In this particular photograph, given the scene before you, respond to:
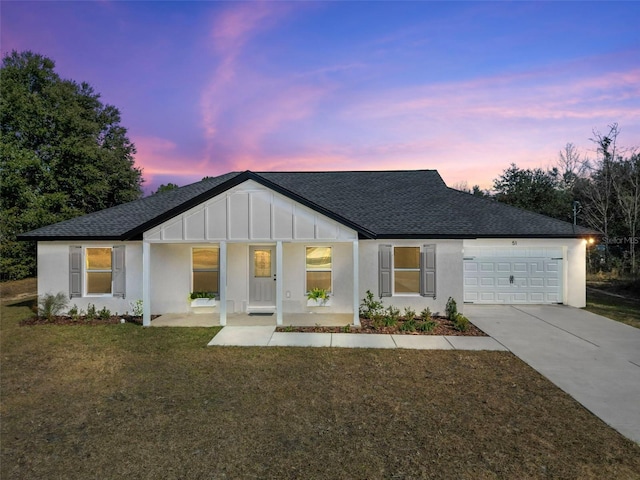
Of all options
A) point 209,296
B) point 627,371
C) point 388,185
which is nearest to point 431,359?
point 627,371

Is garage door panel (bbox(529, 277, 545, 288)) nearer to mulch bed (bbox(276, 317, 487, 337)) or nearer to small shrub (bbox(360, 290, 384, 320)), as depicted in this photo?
mulch bed (bbox(276, 317, 487, 337))

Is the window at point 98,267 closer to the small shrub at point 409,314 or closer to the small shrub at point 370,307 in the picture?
the small shrub at point 370,307

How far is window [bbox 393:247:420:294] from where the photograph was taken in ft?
36.5

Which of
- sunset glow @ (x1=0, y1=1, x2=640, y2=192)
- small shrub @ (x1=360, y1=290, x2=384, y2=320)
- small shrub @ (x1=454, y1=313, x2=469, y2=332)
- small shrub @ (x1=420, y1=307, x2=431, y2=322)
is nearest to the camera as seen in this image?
small shrub @ (x1=454, y1=313, x2=469, y2=332)

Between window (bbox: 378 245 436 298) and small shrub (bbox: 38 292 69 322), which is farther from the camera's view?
window (bbox: 378 245 436 298)

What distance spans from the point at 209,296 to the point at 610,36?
1789cm

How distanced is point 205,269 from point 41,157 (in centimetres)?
2224

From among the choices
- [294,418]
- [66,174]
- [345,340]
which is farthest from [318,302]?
[66,174]

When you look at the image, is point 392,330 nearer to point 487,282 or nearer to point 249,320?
point 249,320

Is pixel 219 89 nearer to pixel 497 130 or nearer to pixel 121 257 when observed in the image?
pixel 121 257

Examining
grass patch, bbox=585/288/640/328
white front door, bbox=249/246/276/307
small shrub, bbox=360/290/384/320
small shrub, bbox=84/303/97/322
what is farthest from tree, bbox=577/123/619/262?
small shrub, bbox=84/303/97/322

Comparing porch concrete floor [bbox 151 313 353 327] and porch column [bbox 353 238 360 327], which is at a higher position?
porch column [bbox 353 238 360 327]

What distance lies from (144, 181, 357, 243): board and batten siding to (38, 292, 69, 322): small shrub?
17.0 ft

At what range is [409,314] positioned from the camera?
1039 cm
